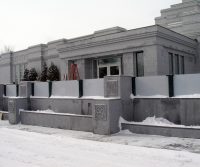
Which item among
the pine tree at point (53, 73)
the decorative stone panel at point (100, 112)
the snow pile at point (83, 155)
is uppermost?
the pine tree at point (53, 73)

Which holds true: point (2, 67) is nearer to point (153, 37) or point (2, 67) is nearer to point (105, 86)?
point (153, 37)

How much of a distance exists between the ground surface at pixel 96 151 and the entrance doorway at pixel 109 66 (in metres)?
8.12

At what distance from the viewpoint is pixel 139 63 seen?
17.3 m

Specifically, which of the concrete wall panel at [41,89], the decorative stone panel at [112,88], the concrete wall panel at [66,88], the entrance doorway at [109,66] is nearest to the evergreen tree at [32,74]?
the entrance doorway at [109,66]

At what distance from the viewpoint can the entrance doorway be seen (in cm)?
1850

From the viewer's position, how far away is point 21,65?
32562 millimetres

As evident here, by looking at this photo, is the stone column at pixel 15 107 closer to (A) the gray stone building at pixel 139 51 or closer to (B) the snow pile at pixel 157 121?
(A) the gray stone building at pixel 139 51

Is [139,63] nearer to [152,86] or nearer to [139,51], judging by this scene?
[139,51]

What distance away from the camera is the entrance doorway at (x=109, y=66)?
18.5 metres

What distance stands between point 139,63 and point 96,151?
32.3 ft

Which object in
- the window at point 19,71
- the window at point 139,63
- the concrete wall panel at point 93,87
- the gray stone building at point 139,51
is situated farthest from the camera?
the window at point 19,71

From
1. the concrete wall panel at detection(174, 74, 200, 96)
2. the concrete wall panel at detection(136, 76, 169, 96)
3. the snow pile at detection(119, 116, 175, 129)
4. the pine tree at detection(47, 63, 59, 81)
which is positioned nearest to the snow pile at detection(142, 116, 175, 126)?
the snow pile at detection(119, 116, 175, 129)

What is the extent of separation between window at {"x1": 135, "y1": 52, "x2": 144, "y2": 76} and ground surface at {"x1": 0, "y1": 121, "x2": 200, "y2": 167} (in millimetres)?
6992

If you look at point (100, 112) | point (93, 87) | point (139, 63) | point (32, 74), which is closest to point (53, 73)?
point (32, 74)
